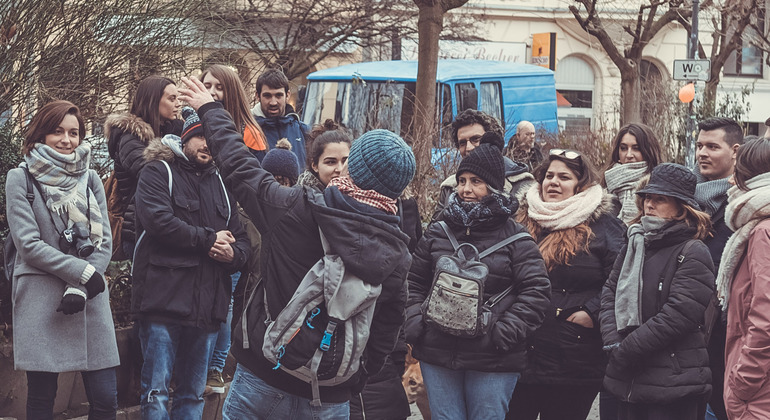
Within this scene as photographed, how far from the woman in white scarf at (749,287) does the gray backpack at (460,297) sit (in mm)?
1098

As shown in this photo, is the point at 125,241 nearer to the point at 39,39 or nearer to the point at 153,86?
the point at 153,86

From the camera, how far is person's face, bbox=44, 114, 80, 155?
559cm

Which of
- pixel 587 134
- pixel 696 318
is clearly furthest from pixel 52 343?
pixel 587 134

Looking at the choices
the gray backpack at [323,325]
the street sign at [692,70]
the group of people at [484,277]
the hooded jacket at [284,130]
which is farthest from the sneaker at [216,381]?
the street sign at [692,70]

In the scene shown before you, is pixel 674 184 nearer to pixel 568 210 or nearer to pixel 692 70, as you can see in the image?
pixel 568 210

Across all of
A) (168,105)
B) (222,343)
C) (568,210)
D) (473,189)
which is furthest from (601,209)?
(168,105)

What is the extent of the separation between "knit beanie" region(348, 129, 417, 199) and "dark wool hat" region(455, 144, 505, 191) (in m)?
1.40

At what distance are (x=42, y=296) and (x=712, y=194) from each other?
3.82 m

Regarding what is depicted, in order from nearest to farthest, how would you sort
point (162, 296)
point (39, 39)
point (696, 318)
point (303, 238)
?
1. point (303, 238)
2. point (696, 318)
3. point (162, 296)
4. point (39, 39)

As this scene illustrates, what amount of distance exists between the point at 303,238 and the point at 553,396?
2.42 m

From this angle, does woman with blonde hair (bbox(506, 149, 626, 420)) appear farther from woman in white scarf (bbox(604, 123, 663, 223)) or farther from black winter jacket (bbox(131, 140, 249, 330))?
black winter jacket (bbox(131, 140, 249, 330))

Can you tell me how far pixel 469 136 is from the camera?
267 inches

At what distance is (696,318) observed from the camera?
516cm

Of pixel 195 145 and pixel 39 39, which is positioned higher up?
pixel 39 39
